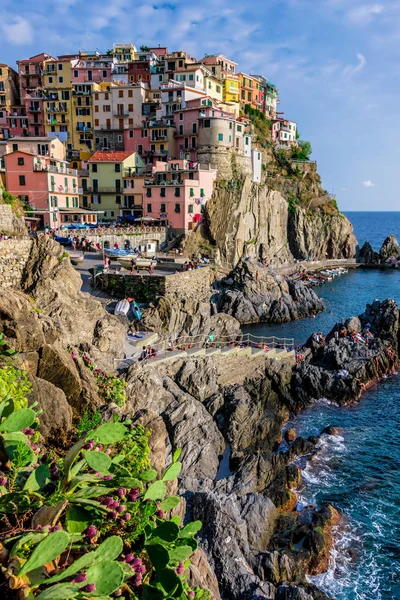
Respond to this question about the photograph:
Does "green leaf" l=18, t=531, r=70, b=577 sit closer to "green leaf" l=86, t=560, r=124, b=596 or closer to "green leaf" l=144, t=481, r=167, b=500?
"green leaf" l=86, t=560, r=124, b=596

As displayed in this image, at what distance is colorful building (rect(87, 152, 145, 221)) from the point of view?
70.9 metres

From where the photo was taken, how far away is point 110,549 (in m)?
6.36

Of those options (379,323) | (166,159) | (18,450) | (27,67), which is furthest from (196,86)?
(18,450)

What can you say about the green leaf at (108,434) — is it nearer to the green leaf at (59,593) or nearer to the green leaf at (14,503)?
the green leaf at (14,503)

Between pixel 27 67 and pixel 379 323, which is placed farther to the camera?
pixel 27 67

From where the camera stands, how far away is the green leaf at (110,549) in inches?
249

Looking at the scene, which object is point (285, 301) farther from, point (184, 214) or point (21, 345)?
point (21, 345)

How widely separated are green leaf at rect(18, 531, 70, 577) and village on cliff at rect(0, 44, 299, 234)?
173 ft

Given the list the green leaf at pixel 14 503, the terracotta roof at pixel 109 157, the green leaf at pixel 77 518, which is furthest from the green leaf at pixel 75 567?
the terracotta roof at pixel 109 157

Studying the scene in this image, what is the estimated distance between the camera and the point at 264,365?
35000mm

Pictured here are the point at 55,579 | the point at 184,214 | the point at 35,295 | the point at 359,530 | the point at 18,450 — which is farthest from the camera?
the point at 184,214

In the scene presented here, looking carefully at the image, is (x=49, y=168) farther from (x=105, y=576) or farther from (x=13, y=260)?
(x=105, y=576)

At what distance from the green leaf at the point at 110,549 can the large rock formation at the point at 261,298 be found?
47345 millimetres

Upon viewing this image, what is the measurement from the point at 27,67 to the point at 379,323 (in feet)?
253
